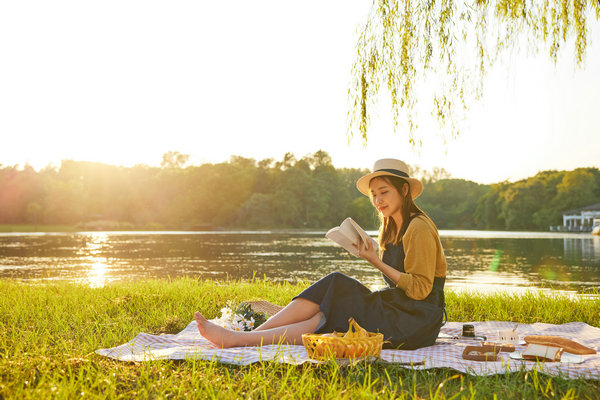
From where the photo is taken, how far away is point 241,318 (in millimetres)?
4199

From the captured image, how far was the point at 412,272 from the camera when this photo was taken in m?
3.54

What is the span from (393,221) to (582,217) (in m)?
62.0

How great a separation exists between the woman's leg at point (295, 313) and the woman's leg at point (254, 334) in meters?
0.03

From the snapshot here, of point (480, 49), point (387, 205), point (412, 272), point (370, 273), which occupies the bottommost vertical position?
point (370, 273)

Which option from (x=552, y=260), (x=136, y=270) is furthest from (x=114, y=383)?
(x=552, y=260)

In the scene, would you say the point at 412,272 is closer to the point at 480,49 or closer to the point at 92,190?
the point at 480,49

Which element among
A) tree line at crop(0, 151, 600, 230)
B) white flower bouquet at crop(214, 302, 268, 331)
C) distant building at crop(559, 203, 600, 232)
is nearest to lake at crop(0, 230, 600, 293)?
white flower bouquet at crop(214, 302, 268, 331)

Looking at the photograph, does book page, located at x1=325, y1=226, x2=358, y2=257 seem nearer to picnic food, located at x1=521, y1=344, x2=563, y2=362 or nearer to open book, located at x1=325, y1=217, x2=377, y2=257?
open book, located at x1=325, y1=217, x2=377, y2=257

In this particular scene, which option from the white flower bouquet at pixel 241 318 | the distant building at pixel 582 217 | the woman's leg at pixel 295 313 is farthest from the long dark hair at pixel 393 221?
the distant building at pixel 582 217

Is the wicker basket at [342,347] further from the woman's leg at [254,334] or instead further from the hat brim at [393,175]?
the hat brim at [393,175]

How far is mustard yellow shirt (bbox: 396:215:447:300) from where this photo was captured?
3514mm

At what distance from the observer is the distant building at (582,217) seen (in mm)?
57500

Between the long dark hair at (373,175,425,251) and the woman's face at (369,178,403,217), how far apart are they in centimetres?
3

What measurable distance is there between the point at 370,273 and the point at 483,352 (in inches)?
535
